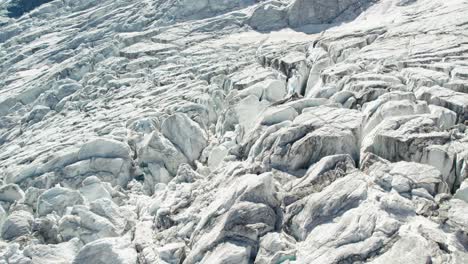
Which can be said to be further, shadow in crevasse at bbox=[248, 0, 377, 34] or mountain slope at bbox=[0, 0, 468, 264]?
shadow in crevasse at bbox=[248, 0, 377, 34]

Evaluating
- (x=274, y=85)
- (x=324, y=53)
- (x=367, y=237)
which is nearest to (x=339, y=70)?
(x=274, y=85)

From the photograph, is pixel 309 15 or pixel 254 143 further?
pixel 309 15

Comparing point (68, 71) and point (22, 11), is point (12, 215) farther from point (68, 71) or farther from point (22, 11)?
point (22, 11)

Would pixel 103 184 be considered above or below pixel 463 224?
below

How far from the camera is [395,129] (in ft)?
78.7

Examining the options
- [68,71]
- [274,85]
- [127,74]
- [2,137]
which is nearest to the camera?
[274,85]

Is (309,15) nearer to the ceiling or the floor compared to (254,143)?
nearer to the ceiling

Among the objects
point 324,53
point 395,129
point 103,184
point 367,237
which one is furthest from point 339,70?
point 367,237

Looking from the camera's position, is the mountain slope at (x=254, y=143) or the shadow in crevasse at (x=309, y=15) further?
the shadow in crevasse at (x=309, y=15)

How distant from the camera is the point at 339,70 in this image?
36750 mm

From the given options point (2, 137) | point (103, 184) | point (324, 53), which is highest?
point (324, 53)

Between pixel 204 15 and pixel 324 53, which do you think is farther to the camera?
pixel 204 15

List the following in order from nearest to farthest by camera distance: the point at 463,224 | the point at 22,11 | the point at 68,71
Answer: the point at 463,224
the point at 68,71
the point at 22,11

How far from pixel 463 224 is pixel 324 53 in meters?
29.3
